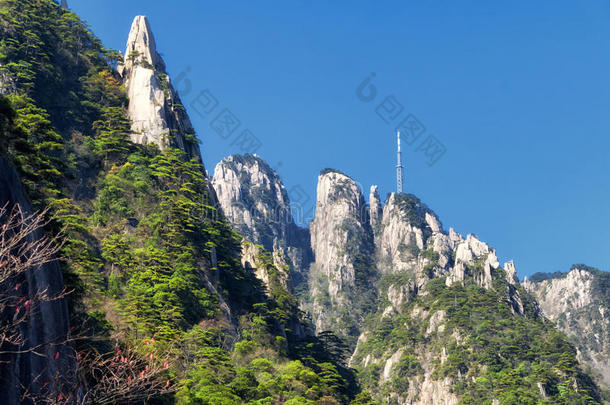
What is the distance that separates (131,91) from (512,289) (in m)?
68.8

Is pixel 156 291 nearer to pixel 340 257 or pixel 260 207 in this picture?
pixel 340 257

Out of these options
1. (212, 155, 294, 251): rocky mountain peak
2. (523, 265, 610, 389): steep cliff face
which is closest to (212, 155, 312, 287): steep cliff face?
(212, 155, 294, 251): rocky mountain peak

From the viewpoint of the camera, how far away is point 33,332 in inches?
576

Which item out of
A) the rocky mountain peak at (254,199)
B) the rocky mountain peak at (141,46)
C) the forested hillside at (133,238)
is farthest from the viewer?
the rocky mountain peak at (254,199)

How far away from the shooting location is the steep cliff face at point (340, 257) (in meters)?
138

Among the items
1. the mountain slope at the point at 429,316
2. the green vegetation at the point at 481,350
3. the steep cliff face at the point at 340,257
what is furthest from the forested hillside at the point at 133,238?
the steep cliff face at the point at 340,257

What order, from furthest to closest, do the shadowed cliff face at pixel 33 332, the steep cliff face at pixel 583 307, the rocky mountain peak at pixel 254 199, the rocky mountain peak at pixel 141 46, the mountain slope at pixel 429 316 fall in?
the rocky mountain peak at pixel 254 199, the steep cliff face at pixel 583 307, the mountain slope at pixel 429 316, the rocky mountain peak at pixel 141 46, the shadowed cliff face at pixel 33 332

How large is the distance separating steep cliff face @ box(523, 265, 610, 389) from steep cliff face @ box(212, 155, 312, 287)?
66.6 m

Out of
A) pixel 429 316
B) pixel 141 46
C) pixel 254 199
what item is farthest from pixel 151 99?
pixel 254 199

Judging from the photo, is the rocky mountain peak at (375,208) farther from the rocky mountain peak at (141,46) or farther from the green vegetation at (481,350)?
the rocky mountain peak at (141,46)

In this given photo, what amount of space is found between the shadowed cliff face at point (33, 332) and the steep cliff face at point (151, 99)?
4141cm

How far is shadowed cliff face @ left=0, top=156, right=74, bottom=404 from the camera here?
41.9 feet

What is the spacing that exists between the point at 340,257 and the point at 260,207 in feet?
106

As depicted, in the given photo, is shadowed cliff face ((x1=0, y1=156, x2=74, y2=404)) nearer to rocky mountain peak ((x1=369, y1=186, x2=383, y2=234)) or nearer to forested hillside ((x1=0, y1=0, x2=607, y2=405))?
forested hillside ((x1=0, y1=0, x2=607, y2=405))
